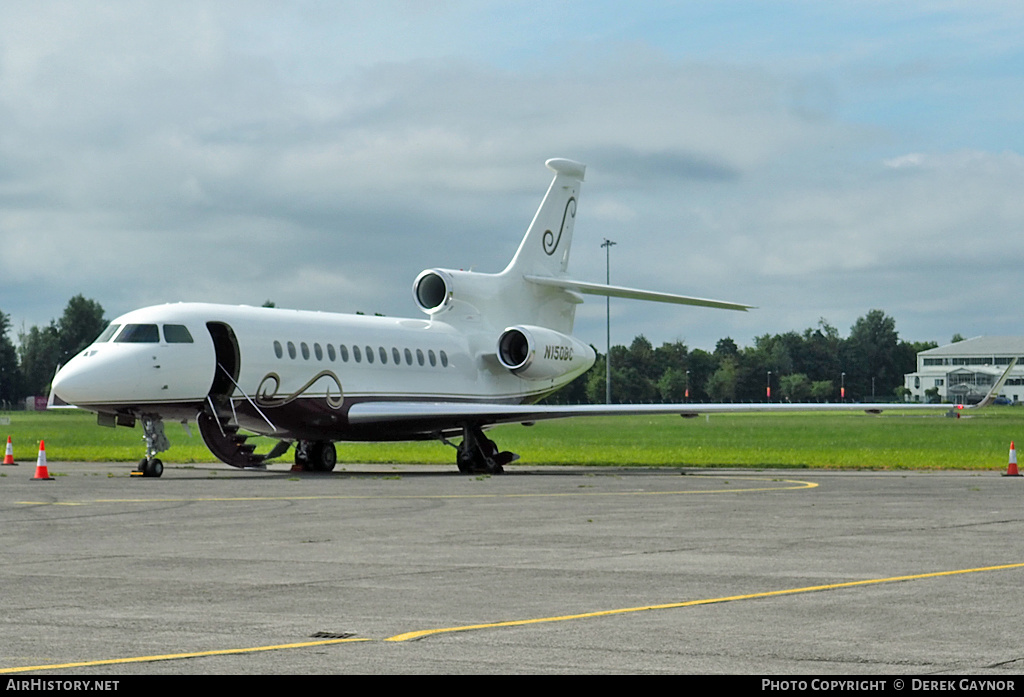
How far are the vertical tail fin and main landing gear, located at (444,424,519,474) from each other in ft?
23.4

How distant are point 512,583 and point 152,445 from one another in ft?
63.7

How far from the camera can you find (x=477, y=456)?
34812 mm

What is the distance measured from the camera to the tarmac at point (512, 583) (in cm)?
849

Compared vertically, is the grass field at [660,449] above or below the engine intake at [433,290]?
below

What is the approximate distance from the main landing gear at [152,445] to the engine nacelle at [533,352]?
1102 centimetres

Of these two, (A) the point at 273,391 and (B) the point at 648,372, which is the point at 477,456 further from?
(B) the point at 648,372

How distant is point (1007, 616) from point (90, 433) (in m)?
52.3

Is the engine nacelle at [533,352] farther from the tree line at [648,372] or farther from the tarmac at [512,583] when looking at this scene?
A: the tree line at [648,372]

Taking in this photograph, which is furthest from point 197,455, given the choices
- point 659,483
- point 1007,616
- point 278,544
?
point 1007,616

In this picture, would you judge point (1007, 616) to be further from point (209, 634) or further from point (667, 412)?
point (667, 412)

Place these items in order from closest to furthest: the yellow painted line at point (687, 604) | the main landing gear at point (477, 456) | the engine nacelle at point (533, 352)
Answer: the yellow painted line at point (687, 604)
the main landing gear at point (477, 456)
the engine nacelle at point (533, 352)

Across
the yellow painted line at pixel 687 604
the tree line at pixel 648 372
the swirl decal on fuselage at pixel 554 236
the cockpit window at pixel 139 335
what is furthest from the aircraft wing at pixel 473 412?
the tree line at pixel 648 372

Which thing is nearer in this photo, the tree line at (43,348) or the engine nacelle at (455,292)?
the engine nacelle at (455,292)

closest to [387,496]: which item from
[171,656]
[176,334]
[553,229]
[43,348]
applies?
[176,334]
